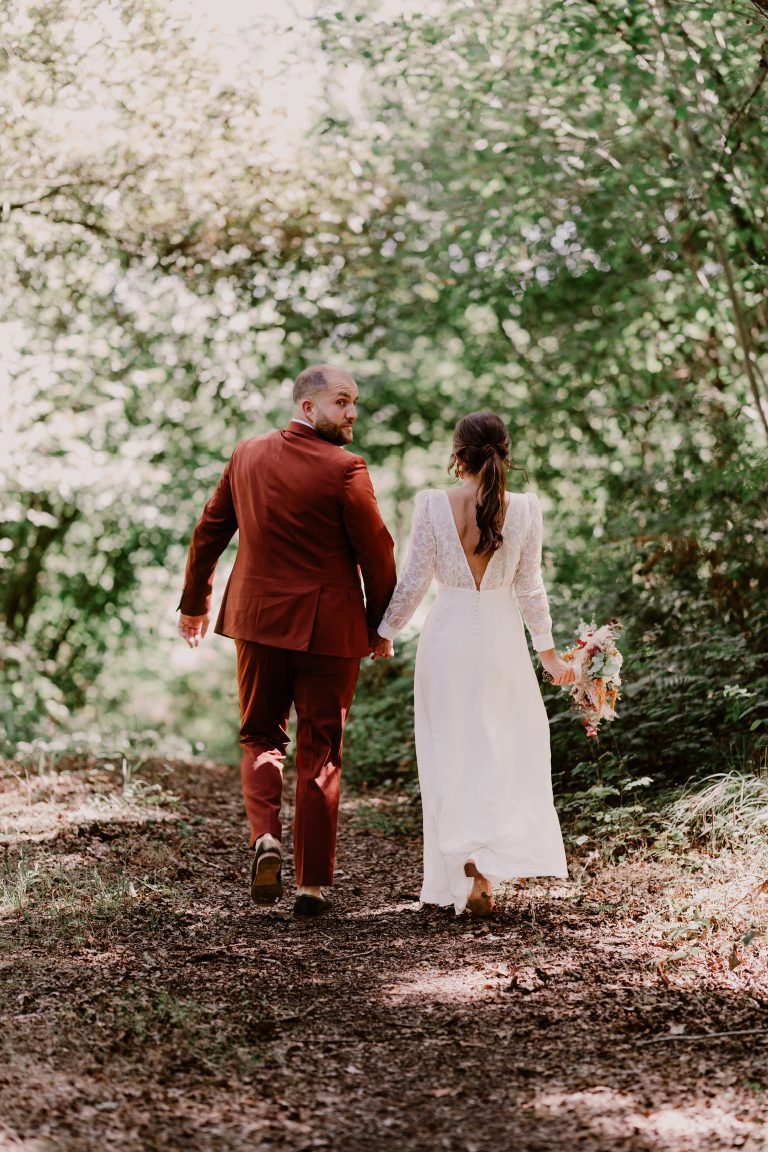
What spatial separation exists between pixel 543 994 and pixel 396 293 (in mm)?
7700

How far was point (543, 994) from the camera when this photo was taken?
372cm

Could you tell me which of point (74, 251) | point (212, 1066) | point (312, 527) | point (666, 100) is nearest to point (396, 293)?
point (74, 251)

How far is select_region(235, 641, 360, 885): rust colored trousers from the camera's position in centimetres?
465

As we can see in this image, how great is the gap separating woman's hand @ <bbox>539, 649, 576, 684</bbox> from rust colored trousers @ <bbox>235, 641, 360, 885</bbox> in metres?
0.82

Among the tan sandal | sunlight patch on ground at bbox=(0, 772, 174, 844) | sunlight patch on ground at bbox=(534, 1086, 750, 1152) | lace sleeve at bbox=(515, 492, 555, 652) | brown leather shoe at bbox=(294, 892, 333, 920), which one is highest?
lace sleeve at bbox=(515, 492, 555, 652)

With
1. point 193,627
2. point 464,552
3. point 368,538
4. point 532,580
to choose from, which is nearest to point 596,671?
point 532,580

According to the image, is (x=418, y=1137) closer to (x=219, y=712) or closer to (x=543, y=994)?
(x=543, y=994)

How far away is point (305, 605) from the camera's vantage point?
466 centimetres

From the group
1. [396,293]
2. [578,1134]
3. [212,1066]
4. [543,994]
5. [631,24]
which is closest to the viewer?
[578,1134]

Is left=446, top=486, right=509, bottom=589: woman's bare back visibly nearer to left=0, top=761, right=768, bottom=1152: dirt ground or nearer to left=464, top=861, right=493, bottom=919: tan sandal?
left=464, top=861, right=493, bottom=919: tan sandal

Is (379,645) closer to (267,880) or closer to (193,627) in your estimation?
(193,627)

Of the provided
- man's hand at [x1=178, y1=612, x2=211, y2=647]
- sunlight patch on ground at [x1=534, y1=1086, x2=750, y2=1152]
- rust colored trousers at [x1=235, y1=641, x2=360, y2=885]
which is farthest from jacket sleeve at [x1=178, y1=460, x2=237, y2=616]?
sunlight patch on ground at [x1=534, y1=1086, x2=750, y2=1152]

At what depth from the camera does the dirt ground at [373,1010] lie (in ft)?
9.23

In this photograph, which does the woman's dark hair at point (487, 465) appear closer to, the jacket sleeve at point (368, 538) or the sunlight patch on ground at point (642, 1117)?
the jacket sleeve at point (368, 538)
